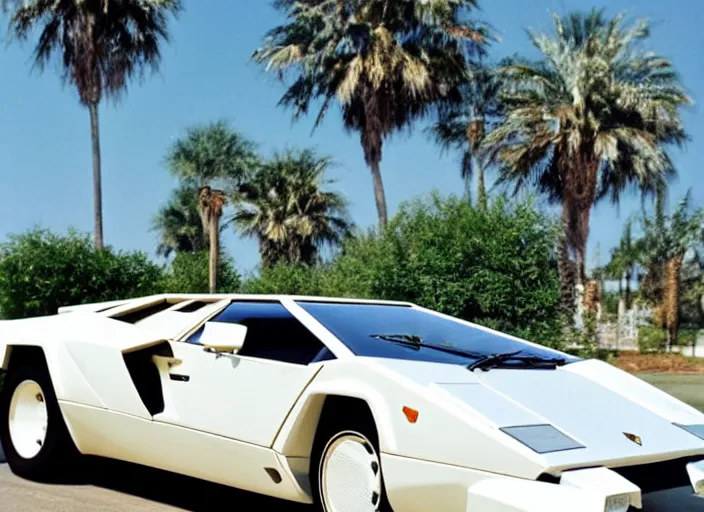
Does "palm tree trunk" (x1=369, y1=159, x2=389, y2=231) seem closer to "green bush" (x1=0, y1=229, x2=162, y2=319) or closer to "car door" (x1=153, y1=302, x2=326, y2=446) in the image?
"green bush" (x1=0, y1=229, x2=162, y2=319)

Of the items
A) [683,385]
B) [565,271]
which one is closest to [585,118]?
[565,271]

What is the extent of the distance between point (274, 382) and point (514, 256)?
43.2 ft

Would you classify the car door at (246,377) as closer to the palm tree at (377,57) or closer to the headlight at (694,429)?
the headlight at (694,429)

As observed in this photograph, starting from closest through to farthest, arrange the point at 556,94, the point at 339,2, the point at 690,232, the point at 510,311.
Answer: the point at 510,311 < the point at 556,94 < the point at 339,2 < the point at 690,232

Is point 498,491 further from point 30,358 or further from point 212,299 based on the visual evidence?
point 30,358

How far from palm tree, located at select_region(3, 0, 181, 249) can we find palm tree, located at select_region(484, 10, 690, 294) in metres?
11.6

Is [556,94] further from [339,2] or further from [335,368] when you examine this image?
[335,368]

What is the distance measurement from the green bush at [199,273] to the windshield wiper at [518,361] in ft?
85.3

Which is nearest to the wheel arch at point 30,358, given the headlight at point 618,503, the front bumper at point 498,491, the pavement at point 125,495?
the pavement at point 125,495

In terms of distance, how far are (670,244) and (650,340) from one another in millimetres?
9918

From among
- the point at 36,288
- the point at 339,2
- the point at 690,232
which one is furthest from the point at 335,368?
the point at 690,232

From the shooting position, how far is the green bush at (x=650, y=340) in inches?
1161

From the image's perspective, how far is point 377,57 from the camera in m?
28.4

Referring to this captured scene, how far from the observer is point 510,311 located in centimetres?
1723
